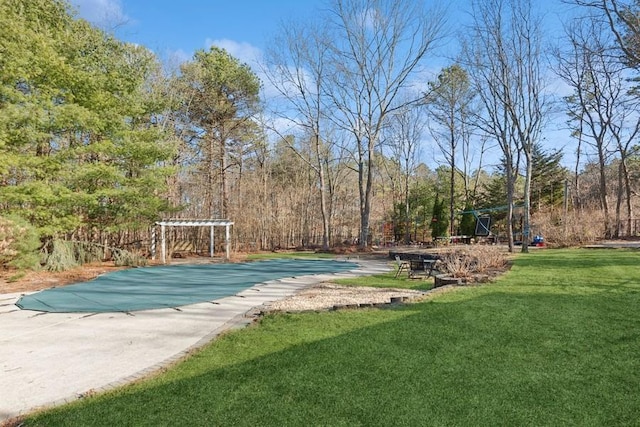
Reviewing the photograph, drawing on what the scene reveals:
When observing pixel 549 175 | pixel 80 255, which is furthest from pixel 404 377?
pixel 549 175

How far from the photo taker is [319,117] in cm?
2130

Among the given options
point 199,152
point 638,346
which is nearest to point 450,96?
point 199,152

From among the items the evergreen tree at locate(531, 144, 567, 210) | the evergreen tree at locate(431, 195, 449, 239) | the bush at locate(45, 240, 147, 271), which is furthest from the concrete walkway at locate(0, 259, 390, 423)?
the evergreen tree at locate(531, 144, 567, 210)

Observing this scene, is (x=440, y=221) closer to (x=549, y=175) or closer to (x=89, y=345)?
(x=549, y=175)

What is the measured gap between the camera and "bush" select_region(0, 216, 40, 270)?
8.21 m

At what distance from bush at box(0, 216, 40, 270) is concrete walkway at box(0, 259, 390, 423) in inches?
93.6

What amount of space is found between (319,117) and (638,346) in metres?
19.4

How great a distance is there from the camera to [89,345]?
4.09 meters

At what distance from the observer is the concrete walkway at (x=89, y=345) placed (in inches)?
116

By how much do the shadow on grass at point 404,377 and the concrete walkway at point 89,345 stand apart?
1.28 feet

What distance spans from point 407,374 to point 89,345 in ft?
11.1

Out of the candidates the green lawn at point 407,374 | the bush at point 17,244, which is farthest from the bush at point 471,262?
the bush at point 17,244

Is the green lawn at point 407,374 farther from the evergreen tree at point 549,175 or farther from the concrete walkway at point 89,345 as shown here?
the evergreen tree at point 549,175

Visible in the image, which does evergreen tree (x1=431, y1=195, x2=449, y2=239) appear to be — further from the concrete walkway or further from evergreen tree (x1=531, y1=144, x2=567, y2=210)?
the concrete walkway
